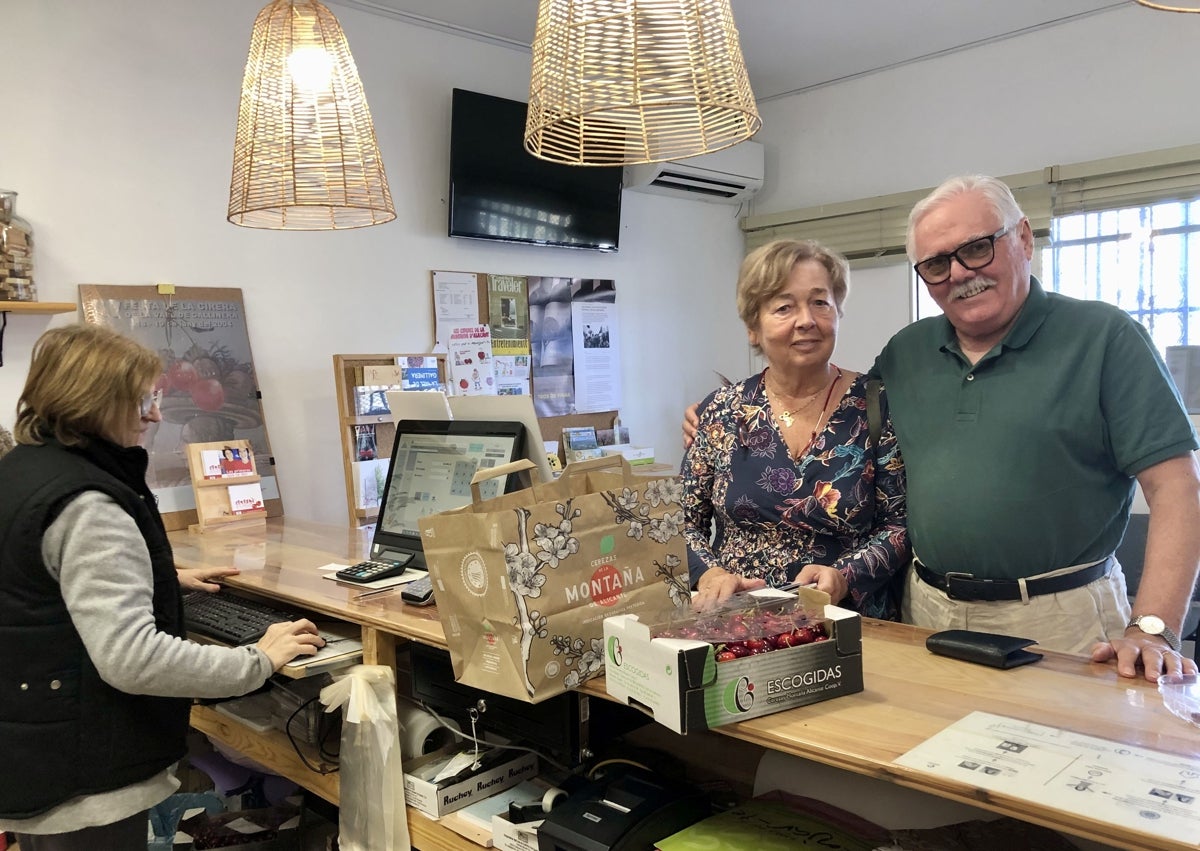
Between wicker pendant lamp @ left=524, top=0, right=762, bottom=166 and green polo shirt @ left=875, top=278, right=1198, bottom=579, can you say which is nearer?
wicker pendant lamp @ left=524, top=0, right=762, bottom=166

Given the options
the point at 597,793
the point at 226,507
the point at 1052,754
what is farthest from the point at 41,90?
the point at 1052,754

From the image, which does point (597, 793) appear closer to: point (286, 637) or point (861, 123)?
point (286, 637)

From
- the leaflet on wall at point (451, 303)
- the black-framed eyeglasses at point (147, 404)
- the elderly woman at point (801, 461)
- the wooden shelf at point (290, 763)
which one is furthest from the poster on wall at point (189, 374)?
the elderly woman at point (801, 461)

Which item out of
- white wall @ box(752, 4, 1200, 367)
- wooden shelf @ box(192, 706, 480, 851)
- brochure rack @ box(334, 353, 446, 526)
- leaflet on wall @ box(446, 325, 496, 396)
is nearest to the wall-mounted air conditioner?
white wall @ box(752, 4, 1200, 367)

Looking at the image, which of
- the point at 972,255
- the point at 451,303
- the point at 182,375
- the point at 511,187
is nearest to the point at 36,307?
the point at 182,375

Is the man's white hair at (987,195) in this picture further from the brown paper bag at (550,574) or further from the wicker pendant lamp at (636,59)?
the brown paper bag at (550,574)

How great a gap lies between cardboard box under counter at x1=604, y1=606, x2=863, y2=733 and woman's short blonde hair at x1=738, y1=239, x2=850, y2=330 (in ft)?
2.73

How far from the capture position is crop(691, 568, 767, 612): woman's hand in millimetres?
1389

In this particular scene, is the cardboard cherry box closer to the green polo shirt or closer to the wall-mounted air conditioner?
the green polo shirt

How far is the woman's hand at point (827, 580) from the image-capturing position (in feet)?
4.82

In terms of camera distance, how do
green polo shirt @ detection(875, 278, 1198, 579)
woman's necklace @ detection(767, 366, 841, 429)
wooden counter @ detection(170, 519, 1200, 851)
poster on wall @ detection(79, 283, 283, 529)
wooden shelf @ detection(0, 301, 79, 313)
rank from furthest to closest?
1. poster on wall @ detection(79, 283, 283, 529)
2. wooden shelf @ detection(0, 301, 79, 313)
3. woman's necklace @ detection(767, 366, 841, 429)
4. green polo shirt @ detection(875, 278, 1198, 579)
5. wooden counter @ detection(170, 519, 1200, 851)

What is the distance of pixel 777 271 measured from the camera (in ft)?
5.74

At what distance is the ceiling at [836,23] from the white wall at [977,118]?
10 centimetres

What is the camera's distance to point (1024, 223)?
1596mm
